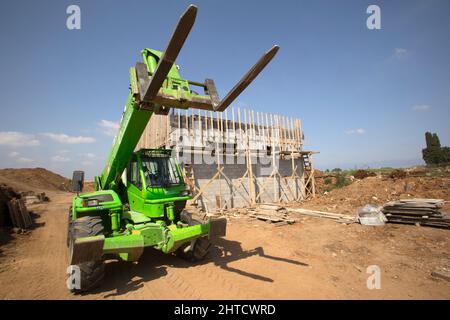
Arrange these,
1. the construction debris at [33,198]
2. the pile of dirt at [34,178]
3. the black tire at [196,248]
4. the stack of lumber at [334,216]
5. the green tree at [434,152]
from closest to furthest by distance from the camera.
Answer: the black tire at [196,248], the stack of lumber at [334,216], the construction debris at [33,198], the pile of dirt at [34,178], the green tree at [434,152]

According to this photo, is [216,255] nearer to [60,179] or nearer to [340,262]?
[340,262]

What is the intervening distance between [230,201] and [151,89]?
12.8m

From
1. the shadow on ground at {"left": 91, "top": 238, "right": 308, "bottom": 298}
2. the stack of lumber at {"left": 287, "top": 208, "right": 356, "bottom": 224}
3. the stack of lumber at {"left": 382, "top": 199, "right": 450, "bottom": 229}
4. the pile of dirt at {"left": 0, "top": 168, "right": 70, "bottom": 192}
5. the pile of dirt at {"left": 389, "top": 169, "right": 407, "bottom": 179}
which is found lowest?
the stack of lumber at {"left": 287, "top": 208, "right": 356, "bottom": 224}

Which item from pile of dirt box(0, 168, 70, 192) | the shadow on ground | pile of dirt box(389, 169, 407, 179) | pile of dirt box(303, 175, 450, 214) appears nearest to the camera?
the shadow on ground

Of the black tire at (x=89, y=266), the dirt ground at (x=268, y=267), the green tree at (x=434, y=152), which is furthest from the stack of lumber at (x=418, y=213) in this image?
the green tree at (x=434, y=152)

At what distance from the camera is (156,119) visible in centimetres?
1574

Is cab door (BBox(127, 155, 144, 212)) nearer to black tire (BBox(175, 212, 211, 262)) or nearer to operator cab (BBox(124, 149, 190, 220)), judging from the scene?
operator cab (BBox(124, 149, 190, 220))

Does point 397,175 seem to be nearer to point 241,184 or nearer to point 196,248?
point 241,184

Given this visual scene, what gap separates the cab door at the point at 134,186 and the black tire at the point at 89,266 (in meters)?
1.14

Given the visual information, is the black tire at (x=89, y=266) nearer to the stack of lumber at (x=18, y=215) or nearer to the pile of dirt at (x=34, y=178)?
the stack of lumber at (x=18, y=215)

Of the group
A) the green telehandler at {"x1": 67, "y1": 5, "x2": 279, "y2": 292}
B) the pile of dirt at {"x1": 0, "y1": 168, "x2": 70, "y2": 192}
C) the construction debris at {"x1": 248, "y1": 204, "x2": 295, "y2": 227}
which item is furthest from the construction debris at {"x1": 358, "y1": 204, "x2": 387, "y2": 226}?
the pile of dirt at {"x1": 0, "y1": 168, "x2": 70, "y2": 192}

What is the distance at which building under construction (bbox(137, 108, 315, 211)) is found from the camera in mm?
14086

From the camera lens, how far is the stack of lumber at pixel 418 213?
8.80m

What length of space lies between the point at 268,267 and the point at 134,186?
12.9 feet
